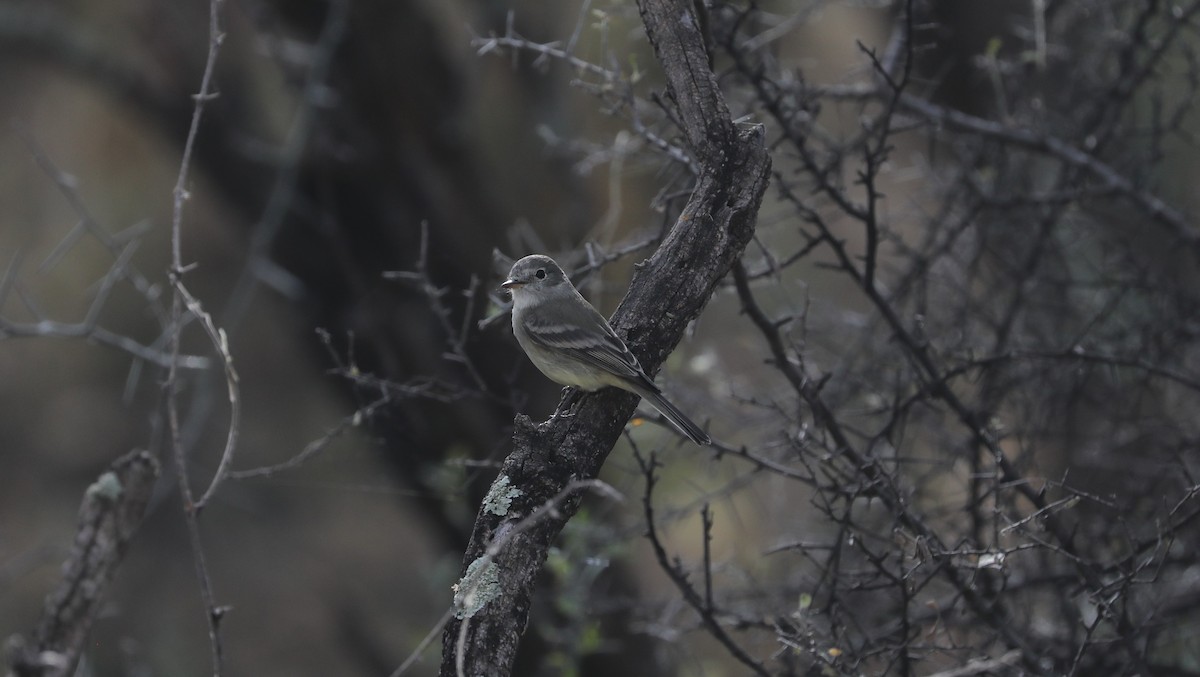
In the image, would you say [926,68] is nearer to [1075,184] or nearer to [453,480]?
[1075,184]

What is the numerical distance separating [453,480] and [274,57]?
333 centimetres

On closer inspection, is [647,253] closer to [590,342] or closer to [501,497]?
[590,342]

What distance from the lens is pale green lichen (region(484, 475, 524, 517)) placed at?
2.79 meters

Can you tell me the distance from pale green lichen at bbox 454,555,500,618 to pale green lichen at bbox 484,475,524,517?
16cm

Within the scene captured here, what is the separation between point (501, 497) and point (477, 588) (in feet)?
0.91

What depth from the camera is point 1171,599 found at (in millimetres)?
5062

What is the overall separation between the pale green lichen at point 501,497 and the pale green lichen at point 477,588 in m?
0.16

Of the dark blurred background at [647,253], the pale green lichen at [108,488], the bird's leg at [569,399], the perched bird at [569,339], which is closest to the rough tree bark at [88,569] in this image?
the pale green lichen at [108,488]

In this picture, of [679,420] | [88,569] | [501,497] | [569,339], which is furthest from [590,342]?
[88,569]

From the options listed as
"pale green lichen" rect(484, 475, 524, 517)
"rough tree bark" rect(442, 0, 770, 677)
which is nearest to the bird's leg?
"rough tree bark" rect(442, 0, 770, 677)

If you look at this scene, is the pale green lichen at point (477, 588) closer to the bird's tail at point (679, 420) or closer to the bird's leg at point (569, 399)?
the bird's leg at point (569, 399)

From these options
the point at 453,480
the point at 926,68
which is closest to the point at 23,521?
the point at 453,480

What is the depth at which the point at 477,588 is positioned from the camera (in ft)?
8.57

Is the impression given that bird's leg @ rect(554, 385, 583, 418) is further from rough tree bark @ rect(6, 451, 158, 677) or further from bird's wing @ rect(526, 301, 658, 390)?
rough tree bark @ rect(6, 451, 158, 677)
